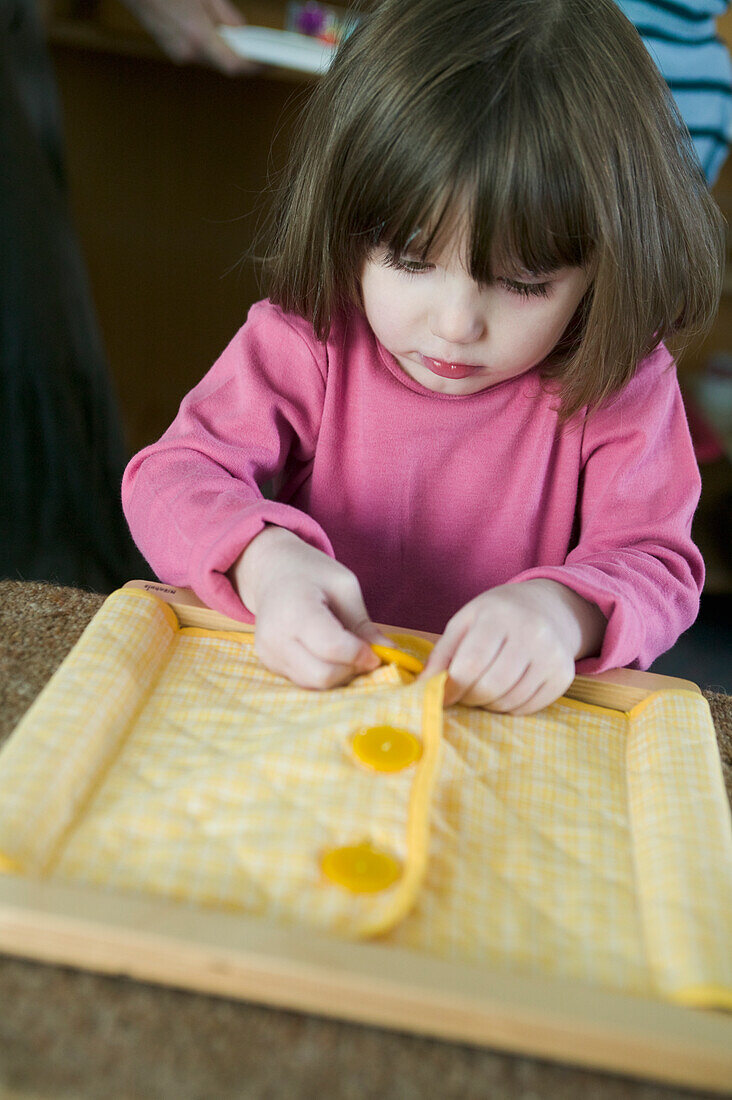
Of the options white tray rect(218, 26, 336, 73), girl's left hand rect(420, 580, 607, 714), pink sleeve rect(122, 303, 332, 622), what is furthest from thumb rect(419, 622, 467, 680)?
white tray rect(218, 26, 336, 73)

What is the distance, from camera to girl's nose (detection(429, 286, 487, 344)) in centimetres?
57

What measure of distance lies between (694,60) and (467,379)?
746 mm

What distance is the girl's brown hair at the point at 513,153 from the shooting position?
1.74 ft

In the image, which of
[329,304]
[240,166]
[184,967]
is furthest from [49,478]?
[240,166]

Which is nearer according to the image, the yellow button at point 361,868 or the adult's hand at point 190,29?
the yellow button at point 361,868

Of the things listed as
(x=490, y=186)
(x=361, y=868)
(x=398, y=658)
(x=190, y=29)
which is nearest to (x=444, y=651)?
(x=398, y=658)

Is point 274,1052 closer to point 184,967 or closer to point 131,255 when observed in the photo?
point 184,967

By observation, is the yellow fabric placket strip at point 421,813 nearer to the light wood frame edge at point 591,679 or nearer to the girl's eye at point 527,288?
the light wood frame edge at point 591,679

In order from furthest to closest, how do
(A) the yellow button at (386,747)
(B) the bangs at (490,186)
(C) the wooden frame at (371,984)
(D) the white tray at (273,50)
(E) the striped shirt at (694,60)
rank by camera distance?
(D) the white tray at (273,50)
(E) the striped shirt at (694,60)
(B) the bangs at (490,186)
(A) the yellow button at (386,747)
(C) the wooden frame at (371,984)

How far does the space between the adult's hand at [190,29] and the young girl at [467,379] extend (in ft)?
3.92

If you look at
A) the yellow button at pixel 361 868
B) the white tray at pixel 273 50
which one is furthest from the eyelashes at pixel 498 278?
the white tray at pixel 273 50

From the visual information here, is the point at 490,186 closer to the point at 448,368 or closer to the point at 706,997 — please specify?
the point at 448,368

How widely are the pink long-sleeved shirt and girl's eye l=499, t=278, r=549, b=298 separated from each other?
14cm

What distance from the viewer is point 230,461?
655 millimetres
